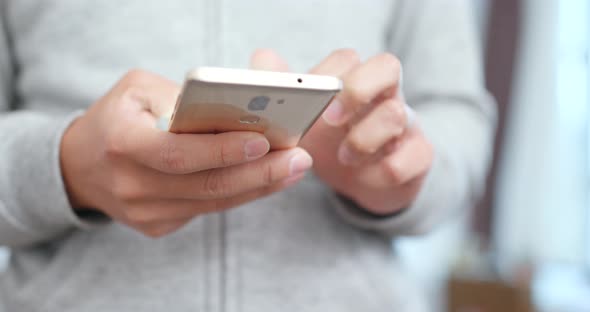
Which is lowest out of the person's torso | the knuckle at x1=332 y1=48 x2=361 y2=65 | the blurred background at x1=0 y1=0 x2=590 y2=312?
the blurred background at x1=0 y1=0 x2=590 y2=312

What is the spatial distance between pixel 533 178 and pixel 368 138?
154 centimetres

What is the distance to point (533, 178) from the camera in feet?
5.62

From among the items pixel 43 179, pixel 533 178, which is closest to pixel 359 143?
pixel 43 179

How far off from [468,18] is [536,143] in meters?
1.23

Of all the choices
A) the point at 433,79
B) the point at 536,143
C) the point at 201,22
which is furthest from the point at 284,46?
the point at 536,143

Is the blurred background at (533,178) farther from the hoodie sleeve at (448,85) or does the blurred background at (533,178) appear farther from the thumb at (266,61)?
the thumb at (266,61)

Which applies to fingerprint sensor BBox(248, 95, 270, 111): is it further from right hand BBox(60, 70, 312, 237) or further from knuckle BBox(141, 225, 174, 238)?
knuckle BBox(141, 225, 174, 238)

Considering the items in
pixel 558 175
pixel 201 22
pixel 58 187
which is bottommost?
pixel 558 175

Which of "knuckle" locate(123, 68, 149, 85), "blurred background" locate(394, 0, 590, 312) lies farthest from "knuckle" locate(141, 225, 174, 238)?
"blurred background" locate(394, 0, 590, 312)

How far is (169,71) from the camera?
460 millimetres

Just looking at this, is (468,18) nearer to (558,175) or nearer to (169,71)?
(169,71)

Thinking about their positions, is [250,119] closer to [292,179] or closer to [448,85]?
[292,179]

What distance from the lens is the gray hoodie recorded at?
0.42 metres

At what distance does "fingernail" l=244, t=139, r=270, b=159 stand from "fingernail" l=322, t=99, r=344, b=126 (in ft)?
0.28
